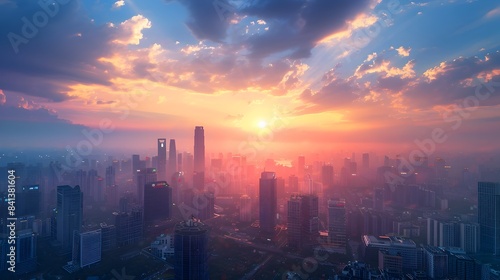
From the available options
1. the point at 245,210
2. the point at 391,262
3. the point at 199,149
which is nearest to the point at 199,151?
the point at 199,149

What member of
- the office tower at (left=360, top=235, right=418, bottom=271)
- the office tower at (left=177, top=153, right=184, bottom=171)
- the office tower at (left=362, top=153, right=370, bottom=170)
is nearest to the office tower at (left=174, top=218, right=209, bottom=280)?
the office tower at (left=360, top=235, right=418, bottom=271)

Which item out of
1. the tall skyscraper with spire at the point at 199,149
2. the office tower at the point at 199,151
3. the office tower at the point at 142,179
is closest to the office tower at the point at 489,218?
the office tower at the point at 142,179

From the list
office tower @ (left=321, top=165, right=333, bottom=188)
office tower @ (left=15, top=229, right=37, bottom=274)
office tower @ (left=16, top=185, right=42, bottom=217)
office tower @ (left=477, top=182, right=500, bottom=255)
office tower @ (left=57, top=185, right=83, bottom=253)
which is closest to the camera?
office tower @ (left=15, top=229, right=37, bottom=274)

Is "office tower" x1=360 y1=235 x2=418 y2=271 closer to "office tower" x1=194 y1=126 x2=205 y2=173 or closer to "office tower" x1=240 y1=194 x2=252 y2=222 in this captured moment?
"office tower" x1=240 y1=194 x2=252 y2=222

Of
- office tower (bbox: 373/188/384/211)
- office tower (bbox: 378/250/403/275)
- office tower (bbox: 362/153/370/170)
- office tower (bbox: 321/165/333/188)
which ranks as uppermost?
office tower (bbox: 362/153/370/170)

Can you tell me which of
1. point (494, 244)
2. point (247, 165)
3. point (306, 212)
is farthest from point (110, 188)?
point (494, 244)

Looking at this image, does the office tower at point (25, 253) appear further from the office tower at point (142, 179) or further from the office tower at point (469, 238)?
the office tower at point (469, 238)
